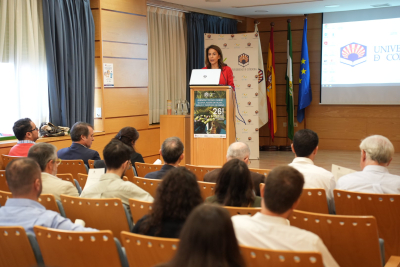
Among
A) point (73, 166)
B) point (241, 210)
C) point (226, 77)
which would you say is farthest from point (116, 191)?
point (226, 77)

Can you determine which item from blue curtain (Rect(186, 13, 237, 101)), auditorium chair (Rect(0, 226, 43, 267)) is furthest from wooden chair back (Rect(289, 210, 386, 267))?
blue curtain (Rect(186, 13, 237, 101))

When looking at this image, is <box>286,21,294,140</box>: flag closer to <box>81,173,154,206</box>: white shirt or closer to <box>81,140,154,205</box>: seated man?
<box>81,140,154,205</box>: seated man

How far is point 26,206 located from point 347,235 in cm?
165

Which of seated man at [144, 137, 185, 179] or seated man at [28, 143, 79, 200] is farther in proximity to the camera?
seated man at [144, 137, 185, 179]

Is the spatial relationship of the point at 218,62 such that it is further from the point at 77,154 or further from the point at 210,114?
the point at 77,154

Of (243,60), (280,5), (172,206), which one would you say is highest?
(280,5)

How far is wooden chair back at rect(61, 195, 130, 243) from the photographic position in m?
A: 2.48

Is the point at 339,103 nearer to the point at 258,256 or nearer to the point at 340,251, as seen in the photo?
the point at 340,251

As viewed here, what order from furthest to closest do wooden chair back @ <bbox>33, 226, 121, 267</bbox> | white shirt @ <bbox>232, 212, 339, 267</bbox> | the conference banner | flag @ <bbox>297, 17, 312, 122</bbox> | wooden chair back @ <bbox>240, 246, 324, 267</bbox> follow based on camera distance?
flag @ <bbox>297, 17, 312, 122</bbox> < the conference banner < wooden chair back @ <bbox>33, 226, 121, 267</bbox> < white shirt @ <bbox>232, 212, 339, 267</bbox> < wooden chair back @ <bbox>240, 246, 324, 267</bbox>

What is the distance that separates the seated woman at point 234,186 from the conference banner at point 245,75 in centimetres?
629

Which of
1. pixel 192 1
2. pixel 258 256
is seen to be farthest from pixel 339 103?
pixel 258 256

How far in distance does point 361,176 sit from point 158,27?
6043mm

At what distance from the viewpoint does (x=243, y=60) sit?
8.74 metres

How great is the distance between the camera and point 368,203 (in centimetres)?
262
